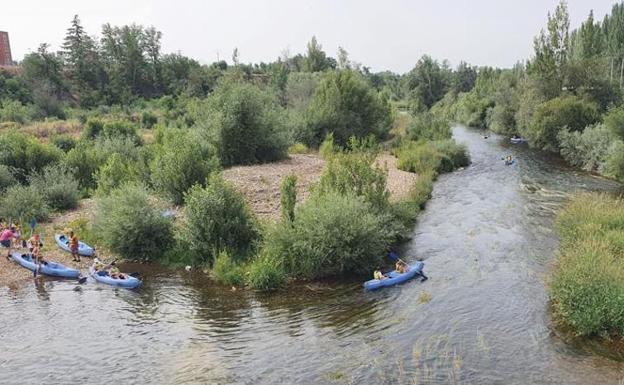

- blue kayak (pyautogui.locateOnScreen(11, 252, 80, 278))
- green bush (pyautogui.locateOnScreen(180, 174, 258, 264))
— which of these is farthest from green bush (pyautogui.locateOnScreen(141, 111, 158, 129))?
green bush (pyautogui.locateOnScreen(180, 174, 258, 264))

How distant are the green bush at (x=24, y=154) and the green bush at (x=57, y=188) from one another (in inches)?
117

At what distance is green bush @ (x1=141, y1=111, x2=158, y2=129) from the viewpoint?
71169mm

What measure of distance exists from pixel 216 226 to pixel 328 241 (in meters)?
5.28

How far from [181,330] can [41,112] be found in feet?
212

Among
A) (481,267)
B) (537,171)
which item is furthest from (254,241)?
(537,171)

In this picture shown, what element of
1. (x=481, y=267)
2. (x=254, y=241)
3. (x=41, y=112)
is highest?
(x=41, y=112)

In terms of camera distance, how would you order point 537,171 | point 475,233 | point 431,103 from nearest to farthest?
point 475,233, point 537,171, point 431,103

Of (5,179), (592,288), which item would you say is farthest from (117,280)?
(592,288)

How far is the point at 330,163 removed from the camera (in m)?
26.0

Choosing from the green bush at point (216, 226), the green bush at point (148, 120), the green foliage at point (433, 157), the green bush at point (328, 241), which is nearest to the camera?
the green bush at point (328, 241)

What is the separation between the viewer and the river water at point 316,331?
48.6ft

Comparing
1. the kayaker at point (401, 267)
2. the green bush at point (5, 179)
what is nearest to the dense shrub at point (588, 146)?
the kayaker at point (401, 267)

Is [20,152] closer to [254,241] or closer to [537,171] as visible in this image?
[254,241]

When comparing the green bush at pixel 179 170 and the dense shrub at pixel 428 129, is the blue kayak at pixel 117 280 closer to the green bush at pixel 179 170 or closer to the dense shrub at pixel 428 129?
the green bush at pixel 179 170
